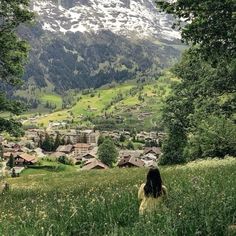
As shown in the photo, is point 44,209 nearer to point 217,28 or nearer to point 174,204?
point 174,204

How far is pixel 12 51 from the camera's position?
106 feet

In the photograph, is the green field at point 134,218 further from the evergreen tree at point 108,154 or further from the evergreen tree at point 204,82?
the evergreen tree at point 108,154

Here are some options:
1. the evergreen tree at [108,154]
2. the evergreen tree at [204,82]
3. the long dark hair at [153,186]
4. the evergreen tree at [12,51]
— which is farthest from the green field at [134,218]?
the evergreen tree at [108,154]

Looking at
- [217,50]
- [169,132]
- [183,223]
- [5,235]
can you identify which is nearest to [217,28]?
[217,50]

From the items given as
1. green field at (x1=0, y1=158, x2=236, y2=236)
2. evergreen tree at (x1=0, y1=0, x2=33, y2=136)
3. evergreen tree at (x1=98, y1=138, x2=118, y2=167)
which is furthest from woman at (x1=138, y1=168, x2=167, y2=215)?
evergreen tree at (x1=98, y1=138, x2=118, y2=167)

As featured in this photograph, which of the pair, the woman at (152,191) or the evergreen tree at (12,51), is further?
the evergreen tree at (12,51)

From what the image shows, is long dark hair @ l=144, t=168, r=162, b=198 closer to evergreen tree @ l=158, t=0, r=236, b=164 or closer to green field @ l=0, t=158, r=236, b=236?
green field @ l=0, t=158, r=236, b=236

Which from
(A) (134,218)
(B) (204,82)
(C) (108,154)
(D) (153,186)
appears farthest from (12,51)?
(C) (108,154)

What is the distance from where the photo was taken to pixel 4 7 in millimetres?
31297

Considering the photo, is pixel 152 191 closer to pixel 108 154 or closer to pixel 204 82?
pixel 204 82

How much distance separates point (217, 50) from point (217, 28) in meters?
1.30

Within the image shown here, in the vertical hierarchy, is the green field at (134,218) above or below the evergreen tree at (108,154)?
above

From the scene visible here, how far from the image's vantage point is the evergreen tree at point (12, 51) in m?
31.7

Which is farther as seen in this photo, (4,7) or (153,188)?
(4,7)
